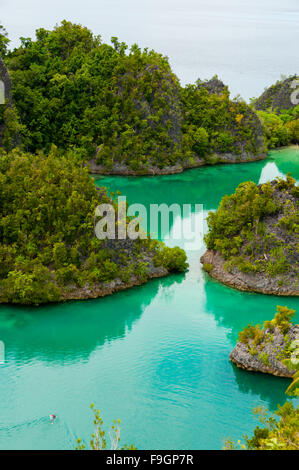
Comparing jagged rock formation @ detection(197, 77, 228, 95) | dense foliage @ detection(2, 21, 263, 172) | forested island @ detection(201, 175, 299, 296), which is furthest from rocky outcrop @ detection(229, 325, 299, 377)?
jagged rock formation @ detection(197, 77, 228, 95)

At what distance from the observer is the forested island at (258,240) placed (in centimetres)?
2453

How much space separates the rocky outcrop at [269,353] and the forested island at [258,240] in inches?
215

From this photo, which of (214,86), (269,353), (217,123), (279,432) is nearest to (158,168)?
(217,123)

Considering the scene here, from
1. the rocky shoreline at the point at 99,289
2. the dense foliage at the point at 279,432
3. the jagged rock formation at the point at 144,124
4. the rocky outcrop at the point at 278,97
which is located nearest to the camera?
the dense foliage at the point at 279,432

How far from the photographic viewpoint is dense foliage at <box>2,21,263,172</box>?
44.1 meters

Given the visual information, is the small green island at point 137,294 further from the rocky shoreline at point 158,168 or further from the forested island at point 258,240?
the rocky shoreline at point 158,168

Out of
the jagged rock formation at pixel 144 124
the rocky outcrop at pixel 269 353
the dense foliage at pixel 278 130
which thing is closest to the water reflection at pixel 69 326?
the rocky outcrop at pixel 269 353

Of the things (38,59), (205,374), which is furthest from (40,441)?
(38,59)

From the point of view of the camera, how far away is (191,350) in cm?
2055

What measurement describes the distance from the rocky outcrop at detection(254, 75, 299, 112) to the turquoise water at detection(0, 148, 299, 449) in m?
40.4

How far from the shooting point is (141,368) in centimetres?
1962

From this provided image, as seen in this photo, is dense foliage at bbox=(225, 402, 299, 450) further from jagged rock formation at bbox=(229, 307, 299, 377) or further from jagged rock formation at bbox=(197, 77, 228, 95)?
jagged rock formation at bbox=(197, 77, 228, 95)

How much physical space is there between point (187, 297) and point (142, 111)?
2350cm

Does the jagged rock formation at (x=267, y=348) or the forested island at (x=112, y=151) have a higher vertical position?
the forested island at (x=112, y=151)
